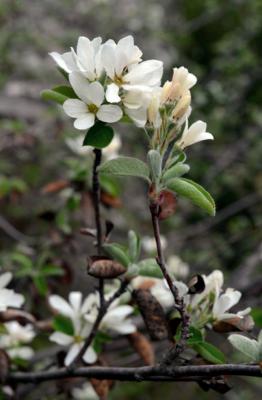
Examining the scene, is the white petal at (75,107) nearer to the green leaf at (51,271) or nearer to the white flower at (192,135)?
the white flower at (192,135)

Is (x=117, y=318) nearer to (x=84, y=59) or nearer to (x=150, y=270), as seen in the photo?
(x=150, y=270)

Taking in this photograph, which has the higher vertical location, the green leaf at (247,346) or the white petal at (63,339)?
the green leaf at (247,346)

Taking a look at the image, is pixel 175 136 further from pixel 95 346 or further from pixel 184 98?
pixel 95 346

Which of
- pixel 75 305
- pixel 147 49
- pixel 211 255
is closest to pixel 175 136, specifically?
pixel 75 305

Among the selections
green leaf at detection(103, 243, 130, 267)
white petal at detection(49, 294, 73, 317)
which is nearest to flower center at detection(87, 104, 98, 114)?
green leaf at detection(103, 243, 130, 267)

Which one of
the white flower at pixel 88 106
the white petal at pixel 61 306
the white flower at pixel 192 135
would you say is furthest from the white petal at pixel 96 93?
the white petal at pixel 61 306

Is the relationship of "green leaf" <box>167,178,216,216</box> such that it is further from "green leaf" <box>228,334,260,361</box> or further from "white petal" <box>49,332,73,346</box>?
"white petal" <box>49,332,73,346</box>
